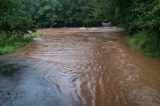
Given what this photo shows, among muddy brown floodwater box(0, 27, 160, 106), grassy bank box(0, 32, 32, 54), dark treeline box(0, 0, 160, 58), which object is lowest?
muddy brown floodwater box(0, 27, 160, 106)

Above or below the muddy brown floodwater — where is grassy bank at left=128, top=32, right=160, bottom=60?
above

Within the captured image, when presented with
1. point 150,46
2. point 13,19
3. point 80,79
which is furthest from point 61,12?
point 80,79

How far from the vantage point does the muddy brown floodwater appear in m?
7.75

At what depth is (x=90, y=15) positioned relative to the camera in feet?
124

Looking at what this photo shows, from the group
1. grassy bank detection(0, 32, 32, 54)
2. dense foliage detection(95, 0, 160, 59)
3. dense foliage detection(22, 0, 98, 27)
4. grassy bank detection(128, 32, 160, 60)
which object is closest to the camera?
Result: dense foliage detection(95, 0, 160, 59)

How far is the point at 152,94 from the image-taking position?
Result: 27.0 feet

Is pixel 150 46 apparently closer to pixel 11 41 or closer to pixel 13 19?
pixel 11 41

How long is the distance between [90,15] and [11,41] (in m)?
21.4

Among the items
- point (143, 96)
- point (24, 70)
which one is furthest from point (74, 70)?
point (143, 96)

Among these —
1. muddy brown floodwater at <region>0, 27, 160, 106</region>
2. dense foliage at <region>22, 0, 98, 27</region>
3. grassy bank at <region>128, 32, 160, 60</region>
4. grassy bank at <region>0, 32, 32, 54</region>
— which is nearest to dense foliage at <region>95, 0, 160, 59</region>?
grassy bank at <region>128, 32, 160, 60</region>

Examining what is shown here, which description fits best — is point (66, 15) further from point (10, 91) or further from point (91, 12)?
point (10, 91)

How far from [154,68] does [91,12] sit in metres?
26.6

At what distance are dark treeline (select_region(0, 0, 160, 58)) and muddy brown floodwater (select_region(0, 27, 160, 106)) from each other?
160cm

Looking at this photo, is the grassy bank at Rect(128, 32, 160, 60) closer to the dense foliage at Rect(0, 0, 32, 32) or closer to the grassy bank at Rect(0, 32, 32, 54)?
the grassy bank at Rect(0, 32, 32, 54)
